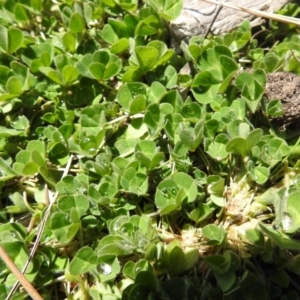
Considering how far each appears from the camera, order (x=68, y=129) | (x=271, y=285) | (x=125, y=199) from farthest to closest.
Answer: (x=68, y=129) → (x=125, y=199) → (x=271, y=285)

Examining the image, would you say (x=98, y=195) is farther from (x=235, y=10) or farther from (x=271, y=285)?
(x=235, y=10)

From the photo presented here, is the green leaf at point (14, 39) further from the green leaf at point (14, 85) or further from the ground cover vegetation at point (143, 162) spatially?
the green leaf at point (14, 85)

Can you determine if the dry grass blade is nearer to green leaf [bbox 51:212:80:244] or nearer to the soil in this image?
the soil

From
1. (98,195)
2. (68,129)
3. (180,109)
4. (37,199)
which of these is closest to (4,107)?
(68,129)

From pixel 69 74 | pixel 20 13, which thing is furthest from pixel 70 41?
pixel 20 13

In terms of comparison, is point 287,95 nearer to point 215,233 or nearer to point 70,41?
point 215,233

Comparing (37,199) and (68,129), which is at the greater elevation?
(68,129)
